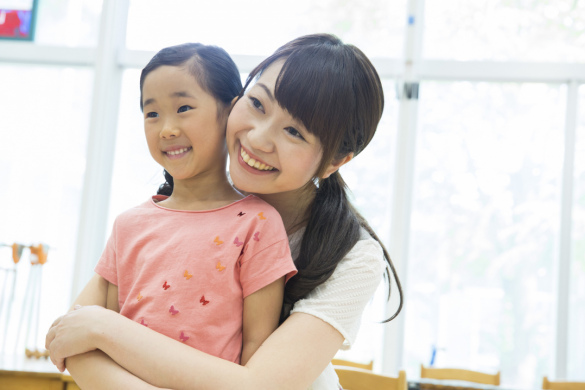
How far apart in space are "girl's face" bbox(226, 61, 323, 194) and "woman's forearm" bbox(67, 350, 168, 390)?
357 millimetres

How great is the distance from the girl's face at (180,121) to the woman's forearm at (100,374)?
0.34 meters

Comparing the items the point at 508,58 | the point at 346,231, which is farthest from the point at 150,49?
the point at 346,231

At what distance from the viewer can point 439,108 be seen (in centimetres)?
405

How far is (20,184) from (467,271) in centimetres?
324

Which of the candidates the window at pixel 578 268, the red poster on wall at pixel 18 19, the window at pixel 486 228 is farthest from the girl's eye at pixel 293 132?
the red poster on wall at pixel 18 19

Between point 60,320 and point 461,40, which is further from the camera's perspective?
point 461,40

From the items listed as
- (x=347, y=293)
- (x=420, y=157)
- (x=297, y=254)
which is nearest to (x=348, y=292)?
(x=347, y=293)

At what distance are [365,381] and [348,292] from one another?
103 centimetres

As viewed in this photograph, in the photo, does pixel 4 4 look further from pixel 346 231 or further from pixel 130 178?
pixel 346 231

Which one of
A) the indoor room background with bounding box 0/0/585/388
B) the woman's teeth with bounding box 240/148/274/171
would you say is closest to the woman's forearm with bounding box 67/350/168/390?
the woman's teeth with bounding box 240/148/274/171

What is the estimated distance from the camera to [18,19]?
4387 millimetres

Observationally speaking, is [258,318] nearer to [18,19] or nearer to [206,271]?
[206,271]

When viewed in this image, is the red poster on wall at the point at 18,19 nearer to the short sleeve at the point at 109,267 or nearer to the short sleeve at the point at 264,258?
the short sleeve at the point at 109,267

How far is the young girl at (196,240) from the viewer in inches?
38.0
